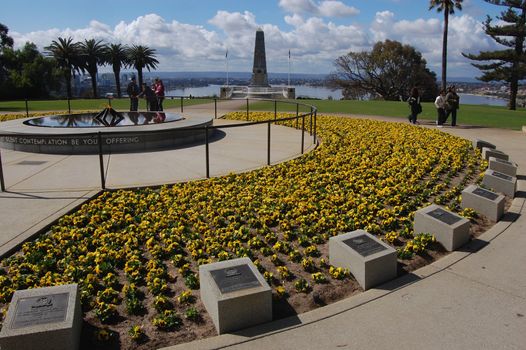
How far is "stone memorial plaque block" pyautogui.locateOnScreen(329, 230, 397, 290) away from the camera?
453cm

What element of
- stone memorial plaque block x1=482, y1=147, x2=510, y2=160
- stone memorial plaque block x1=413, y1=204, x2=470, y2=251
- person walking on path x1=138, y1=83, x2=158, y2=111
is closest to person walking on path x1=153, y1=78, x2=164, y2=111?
person walking on path x1=138, y1=83, x2=158, y2=111

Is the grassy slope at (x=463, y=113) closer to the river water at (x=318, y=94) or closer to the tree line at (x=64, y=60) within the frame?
the river water at (x=318, y=94)

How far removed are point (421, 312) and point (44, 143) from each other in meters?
10.1

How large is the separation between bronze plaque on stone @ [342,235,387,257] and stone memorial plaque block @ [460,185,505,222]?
2598mm

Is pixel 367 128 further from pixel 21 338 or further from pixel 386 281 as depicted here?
pixel 21 338

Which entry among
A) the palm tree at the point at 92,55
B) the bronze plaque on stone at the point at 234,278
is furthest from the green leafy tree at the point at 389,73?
the bronze plaque on stone at the point at 234,278

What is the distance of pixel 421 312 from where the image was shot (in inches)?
159

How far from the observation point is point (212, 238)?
557 centimetres

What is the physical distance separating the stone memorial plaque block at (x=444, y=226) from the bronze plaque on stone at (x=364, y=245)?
1090mm

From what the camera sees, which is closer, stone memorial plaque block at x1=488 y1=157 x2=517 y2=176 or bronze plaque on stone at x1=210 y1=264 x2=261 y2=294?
bronze plaque on stone at x1=210 y1=264 x2=261 y2=294

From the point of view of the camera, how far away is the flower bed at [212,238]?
4129 mm

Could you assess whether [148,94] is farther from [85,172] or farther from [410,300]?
[410,300]

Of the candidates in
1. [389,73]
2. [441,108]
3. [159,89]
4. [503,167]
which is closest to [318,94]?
[389,73]

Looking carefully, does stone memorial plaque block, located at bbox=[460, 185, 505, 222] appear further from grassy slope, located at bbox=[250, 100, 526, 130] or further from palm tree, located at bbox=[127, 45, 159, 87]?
palm tree, located at bbox=[127, 45, 159, 87]
